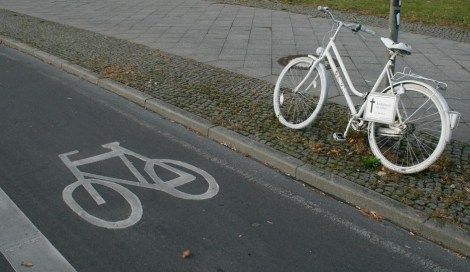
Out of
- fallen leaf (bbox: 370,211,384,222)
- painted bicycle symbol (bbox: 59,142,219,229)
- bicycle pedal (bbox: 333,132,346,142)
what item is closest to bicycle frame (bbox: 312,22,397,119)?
bicycle pedal (bbox: 333,132,346,142)

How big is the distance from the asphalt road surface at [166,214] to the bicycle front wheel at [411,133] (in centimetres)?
91

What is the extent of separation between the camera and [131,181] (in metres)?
4.56

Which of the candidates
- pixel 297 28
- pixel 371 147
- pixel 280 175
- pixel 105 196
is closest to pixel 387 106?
pixel 371 147

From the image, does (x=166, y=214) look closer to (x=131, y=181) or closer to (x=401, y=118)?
(x=131, y=181)

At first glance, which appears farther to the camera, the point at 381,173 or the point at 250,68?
the point at 250,68

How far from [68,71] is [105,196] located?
485 cm

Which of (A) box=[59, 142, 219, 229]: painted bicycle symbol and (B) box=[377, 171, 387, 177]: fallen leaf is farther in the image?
(B) box=[377, 171, 387, 177]: fallen leaf

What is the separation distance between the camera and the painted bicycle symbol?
4016 millimetres

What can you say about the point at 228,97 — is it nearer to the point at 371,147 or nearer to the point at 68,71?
the point at 371,147

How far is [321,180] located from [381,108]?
971 millimetres

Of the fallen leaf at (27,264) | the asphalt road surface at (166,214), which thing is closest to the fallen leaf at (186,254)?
the asphalt road surface at (166,214)

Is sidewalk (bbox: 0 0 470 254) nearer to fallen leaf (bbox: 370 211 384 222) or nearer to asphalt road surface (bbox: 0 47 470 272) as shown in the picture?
fallen leaf (bbox: 370 211 384 222)

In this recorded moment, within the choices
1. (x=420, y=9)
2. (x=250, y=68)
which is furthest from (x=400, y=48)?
(x=420, y=9)

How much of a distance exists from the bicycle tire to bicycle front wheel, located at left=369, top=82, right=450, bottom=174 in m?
2.42
